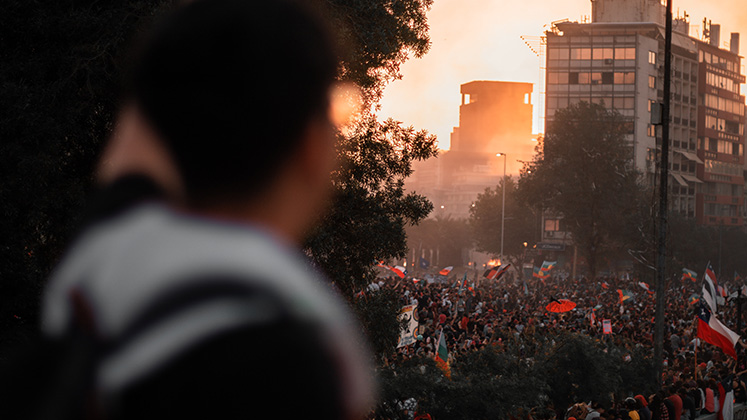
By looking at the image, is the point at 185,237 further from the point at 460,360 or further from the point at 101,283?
the point at 460,360

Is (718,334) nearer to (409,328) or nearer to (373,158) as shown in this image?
(409,328)

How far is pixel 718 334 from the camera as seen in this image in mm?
15820

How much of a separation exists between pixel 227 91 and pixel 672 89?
97.1 meters

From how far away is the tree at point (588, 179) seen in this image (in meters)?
62.9

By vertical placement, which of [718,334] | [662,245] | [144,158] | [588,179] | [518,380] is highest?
[588,179]

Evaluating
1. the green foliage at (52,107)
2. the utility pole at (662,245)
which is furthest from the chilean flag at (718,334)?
the green foliage at (52,107)

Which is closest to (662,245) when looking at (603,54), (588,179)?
(588,179)

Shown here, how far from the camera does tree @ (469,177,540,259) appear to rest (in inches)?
3300

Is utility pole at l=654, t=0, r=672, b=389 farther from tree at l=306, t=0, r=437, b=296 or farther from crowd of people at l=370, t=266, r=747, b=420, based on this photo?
tree at l=306, t=0, r=437, b=296

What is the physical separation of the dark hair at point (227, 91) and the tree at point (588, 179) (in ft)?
209

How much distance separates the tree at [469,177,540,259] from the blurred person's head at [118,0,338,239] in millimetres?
81852

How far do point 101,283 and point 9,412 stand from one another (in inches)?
9.5

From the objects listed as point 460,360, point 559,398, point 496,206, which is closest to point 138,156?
point 460,360

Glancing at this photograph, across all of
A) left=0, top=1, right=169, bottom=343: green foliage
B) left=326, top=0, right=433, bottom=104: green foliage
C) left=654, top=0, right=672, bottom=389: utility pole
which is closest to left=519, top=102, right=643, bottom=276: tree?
left=654, top=0, right=672, bottom=389: utility pole
